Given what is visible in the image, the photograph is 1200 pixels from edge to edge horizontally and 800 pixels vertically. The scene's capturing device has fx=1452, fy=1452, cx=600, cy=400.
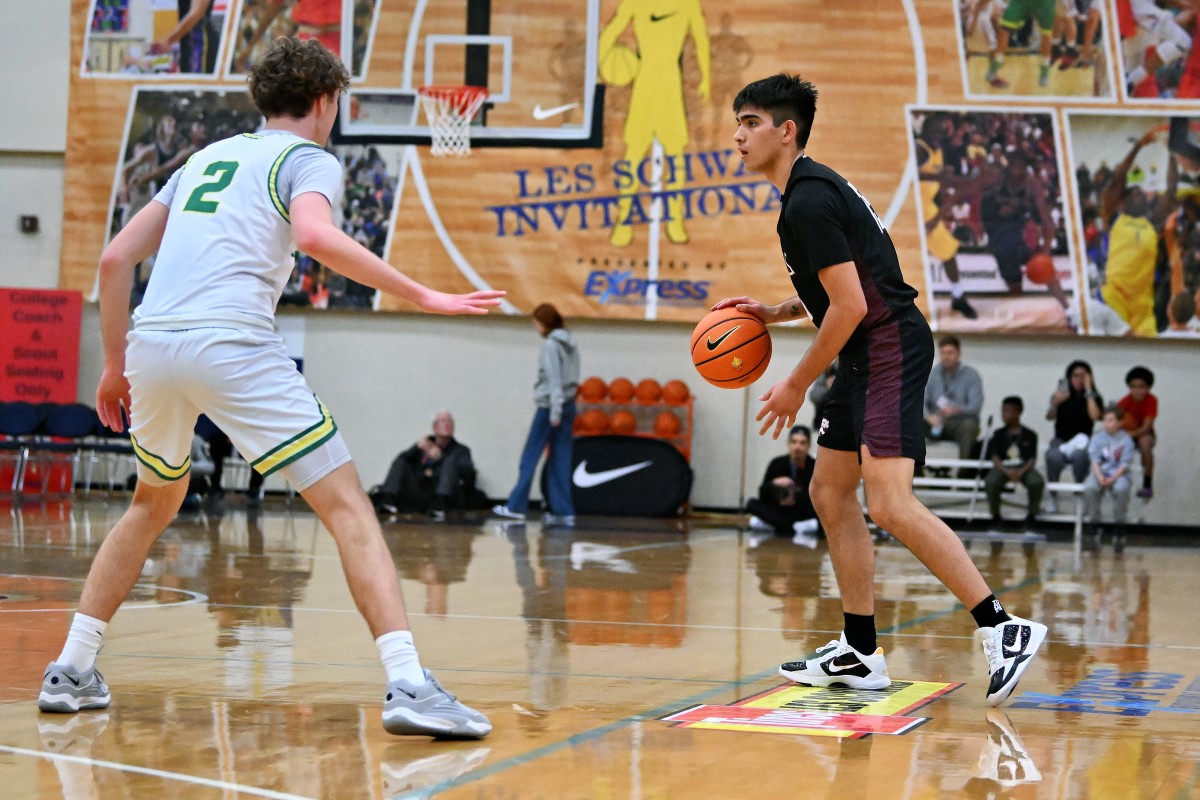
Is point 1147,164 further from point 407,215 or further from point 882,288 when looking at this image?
point 882,288

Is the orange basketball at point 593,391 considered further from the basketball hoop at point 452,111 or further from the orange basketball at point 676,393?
the basketball hoop at point 452,111

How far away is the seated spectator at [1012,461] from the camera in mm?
14777

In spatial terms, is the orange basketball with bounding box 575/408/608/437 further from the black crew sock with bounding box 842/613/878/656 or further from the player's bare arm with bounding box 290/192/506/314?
the player's bare arm with bounding box 290/192/506/314

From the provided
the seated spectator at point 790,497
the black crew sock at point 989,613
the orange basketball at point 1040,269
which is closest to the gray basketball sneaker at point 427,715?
the black crew sock at point 989,613

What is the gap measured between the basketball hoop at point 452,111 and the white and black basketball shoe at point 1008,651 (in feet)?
40.9

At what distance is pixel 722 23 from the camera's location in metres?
16.2

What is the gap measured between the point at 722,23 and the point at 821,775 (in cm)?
1377

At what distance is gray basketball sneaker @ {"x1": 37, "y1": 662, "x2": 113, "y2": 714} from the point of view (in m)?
4.01

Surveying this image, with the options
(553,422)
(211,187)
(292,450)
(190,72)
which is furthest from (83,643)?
(190,72)

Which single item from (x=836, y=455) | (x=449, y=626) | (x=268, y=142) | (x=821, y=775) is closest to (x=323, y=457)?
(x=268, y=142)

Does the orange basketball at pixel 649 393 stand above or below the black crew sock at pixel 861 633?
above

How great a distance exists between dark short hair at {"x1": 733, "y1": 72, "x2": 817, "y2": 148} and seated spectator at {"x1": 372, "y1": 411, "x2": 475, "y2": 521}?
35.4 feet

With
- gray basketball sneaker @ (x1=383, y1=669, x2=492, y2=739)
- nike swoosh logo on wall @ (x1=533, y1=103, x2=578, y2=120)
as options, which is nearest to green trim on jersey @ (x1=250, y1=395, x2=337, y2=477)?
gray basketball sneaker @ (x1=383, y1=669, x2=492, y2=739)

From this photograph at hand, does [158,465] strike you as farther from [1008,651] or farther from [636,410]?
[636,410]
